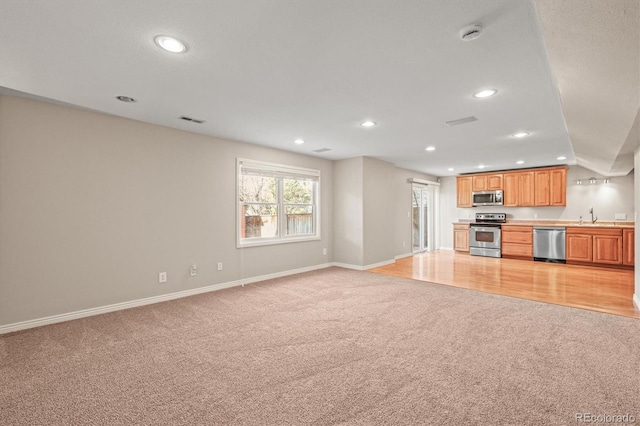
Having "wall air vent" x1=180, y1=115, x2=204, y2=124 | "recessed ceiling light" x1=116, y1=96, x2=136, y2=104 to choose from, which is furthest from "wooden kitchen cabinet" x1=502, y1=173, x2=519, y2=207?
"recessed ceiling light" x1=116, y1=96, x2=136, y2=104

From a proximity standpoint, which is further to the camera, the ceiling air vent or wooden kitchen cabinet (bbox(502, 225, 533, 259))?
wooden kitchen cabinet (bbox(502, 225, 533, 259))

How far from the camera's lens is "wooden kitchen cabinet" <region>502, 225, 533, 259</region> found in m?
7.30

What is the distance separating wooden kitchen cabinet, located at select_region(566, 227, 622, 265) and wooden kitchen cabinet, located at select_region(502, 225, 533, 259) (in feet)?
2.38

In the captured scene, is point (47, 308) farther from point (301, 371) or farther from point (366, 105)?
point (366, 105)

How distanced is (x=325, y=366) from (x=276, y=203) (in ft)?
12.2

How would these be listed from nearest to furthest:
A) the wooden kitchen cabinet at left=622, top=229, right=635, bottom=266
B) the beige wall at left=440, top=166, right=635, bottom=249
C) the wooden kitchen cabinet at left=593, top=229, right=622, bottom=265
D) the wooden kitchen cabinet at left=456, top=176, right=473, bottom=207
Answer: the wooden kitchen cabinet at left=622, top=229, right=635, bottom=266, the wooden kitchen cabinet at left=593, top=229, right=622, bottom=265, the beige wall at left=440, top=166, right=635, bottom=249, the wooden kitchen cabinet at left=456, top=176, right=473, bottom=207

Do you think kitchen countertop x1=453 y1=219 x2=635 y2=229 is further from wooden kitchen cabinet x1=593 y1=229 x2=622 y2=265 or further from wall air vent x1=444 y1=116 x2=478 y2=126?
wall air vent x1=444 y1=116 x2=478 y2=126

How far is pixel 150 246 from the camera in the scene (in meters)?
3.98

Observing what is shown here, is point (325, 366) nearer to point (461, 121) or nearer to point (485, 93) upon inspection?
point (485, 93)

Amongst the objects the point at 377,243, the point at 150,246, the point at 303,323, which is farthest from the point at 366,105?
the point at 377,243

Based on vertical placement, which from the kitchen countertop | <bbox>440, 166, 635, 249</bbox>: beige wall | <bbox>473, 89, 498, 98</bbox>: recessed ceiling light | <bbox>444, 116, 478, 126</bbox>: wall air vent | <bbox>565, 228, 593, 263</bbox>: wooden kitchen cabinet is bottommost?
<bbox>565, 228, 593, 263</bbox>: wooden kitchen cabinet

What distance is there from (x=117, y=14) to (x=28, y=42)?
87 cm

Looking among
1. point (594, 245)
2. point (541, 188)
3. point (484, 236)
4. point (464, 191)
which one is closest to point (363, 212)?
point (484, 236)

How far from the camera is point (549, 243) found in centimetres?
698
